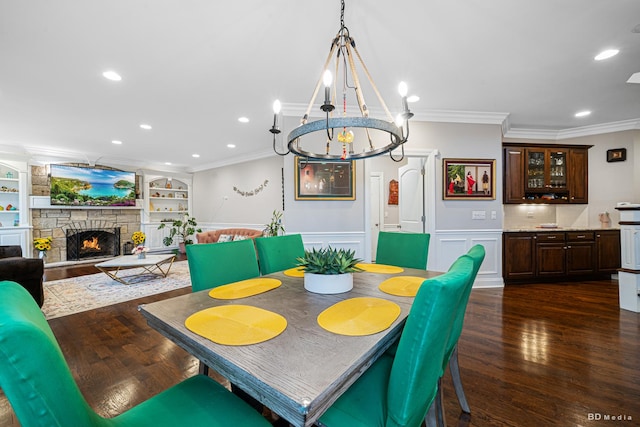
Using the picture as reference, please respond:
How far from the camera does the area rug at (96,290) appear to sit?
331cm

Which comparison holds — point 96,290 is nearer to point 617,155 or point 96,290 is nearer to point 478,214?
point 478,214

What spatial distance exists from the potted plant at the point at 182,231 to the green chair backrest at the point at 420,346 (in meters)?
7.65

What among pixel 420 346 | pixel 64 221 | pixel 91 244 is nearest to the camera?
pixel 420 346

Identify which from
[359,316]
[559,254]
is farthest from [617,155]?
[359,316]

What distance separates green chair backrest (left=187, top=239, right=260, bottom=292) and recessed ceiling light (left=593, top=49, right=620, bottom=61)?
3.67 m

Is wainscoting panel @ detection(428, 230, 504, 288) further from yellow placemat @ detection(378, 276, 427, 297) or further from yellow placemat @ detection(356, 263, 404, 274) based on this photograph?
yellow placemat @ detection(378, 276, 427, 297)

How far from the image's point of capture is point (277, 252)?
225 cm

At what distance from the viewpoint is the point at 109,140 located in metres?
5.32

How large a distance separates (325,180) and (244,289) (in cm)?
239

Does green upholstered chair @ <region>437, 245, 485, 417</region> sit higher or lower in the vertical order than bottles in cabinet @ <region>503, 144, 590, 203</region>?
lower

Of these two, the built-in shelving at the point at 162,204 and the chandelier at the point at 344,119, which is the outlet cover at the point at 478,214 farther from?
the built-in shelving at the point at 162,204

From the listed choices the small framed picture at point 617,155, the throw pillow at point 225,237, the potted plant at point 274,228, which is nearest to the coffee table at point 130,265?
the throw pillow at point 225,237

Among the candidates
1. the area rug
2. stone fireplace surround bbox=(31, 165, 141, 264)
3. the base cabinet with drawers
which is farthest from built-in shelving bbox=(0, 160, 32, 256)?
the base cabinet with drawers

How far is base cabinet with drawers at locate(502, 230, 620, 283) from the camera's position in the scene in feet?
13.5
